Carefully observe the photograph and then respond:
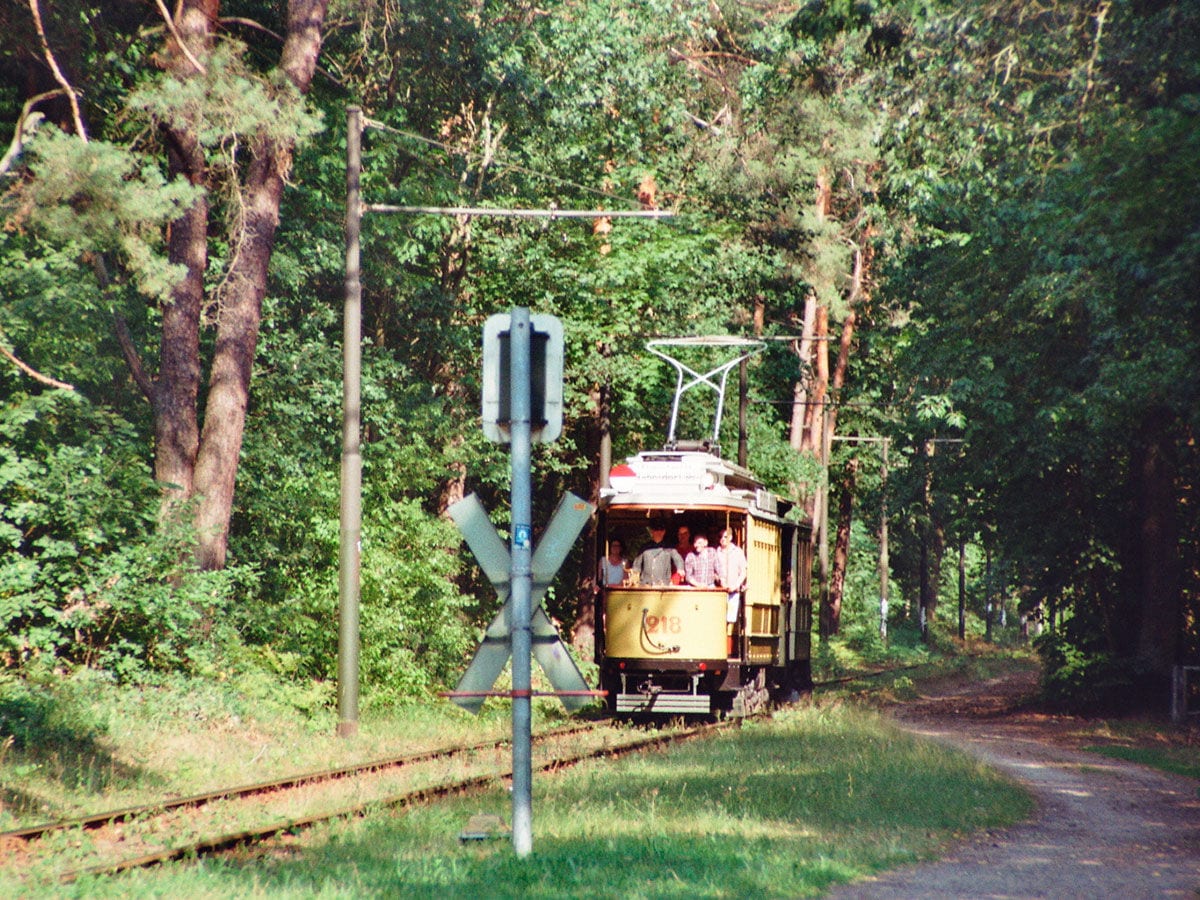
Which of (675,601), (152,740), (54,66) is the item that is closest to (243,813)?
(152,740)

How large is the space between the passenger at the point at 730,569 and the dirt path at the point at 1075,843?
12.2ft

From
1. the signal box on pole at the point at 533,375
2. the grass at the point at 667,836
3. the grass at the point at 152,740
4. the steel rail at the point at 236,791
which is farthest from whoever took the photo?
the grass at the point at 152,740

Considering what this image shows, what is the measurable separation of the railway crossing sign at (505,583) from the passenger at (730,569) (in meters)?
12.2

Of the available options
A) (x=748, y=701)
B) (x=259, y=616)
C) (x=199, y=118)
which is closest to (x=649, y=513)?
(x=748, y=701)

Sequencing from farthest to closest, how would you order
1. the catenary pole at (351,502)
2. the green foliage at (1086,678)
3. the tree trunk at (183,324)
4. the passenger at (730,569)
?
the green foliage at (1086,678) → the passenger at (730,569) → the tree trunk at (183,324) → the catenary pole at (351,502)

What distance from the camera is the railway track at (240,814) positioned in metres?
9.95

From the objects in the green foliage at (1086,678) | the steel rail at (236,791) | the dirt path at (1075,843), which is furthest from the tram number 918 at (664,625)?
the green foliage at (1086,678)

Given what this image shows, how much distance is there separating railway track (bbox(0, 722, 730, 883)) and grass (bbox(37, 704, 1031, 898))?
38 cm

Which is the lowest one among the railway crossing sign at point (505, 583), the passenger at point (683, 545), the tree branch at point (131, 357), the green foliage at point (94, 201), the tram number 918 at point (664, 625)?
the tram number 918 at point (664, 625)

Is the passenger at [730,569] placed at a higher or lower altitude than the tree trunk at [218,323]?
lower

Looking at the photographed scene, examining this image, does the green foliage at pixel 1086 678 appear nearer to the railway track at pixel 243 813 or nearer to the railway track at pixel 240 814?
the railway track at pixel 243 813

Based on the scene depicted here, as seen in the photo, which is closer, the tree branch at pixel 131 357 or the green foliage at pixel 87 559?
the green foliage at pixel 87 559

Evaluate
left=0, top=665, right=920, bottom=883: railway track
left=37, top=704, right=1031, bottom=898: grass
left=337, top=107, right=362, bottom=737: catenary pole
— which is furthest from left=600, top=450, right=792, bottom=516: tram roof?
left=37, top=704, right=1031, bottom=898: grass

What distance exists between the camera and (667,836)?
10.8 meters
